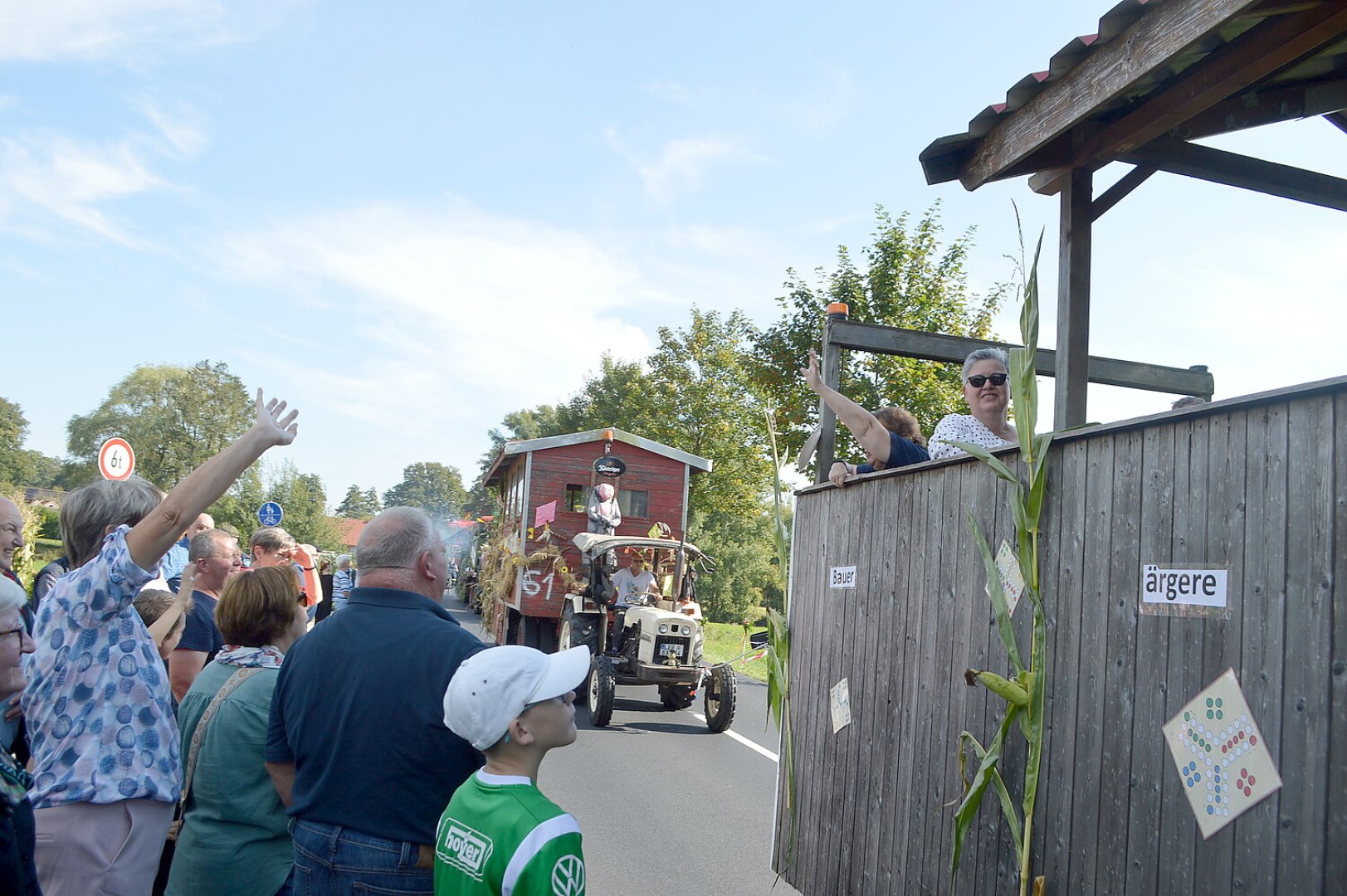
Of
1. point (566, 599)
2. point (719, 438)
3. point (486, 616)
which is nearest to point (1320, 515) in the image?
point (566, 599)

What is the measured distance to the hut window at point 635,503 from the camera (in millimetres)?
17625

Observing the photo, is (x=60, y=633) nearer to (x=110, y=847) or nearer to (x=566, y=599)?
(x=110, y=847)

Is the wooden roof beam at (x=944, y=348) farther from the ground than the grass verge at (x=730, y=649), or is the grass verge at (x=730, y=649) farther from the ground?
the wooden roof beam at (x=944, y=348)

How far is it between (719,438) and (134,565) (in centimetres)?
3357

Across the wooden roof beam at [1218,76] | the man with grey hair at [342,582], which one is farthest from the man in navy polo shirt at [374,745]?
the man with grey hair at [342,582]

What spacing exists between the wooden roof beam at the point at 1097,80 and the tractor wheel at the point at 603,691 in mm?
8735

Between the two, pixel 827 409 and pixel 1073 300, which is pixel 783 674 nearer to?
pixel 827 409

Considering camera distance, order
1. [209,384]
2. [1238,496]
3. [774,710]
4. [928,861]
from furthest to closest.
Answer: [209,384] → [774,710] → [928,861] → [1238,496]

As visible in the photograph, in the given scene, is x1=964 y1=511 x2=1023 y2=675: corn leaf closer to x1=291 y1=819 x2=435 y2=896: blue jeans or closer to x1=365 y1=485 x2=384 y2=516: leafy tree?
x1=291 y1=819 x2=435 y2=896: blue jeans

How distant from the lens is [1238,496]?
251 centimetres

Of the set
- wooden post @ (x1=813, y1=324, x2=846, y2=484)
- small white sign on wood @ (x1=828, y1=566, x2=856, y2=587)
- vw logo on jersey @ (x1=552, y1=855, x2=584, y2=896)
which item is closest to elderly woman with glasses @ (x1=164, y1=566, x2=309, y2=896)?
vw logo on jersey @ (x1=552, y1=855, x2=584, y2=896)

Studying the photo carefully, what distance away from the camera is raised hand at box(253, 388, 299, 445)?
2.97 m

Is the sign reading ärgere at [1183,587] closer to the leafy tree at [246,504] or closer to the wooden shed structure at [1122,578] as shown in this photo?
the wooden shed structure at [1122,578]

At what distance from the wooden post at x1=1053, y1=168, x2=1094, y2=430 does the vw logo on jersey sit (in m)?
2.23
